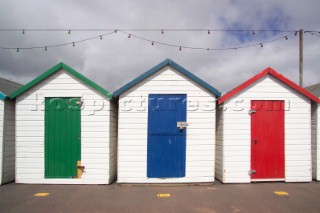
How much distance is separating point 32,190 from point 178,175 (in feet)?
13.6

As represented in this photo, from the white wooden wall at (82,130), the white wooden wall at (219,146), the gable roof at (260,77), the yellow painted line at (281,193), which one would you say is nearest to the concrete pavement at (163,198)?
the yellow painted line at (281,193)

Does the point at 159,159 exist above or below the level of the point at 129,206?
above

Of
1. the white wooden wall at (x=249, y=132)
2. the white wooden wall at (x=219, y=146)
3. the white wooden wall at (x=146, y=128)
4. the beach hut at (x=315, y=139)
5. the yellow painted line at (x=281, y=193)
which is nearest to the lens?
the yellow painted line at (x=281, y=193)

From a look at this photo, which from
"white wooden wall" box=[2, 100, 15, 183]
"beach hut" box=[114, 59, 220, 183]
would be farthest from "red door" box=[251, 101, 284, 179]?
"white wooden wall" box=[2, 100, 15, 183]

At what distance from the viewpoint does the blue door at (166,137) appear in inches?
249

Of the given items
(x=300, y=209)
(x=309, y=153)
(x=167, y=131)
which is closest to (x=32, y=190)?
(x=167, y=131)

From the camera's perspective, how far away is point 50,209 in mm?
4621

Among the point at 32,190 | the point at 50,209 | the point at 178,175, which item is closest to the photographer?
the point at 50,209

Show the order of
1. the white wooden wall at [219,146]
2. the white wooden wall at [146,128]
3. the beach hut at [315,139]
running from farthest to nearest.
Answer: the beach hut at [315,139] < the white wooden wall at [219,146] < the white wooden wall at [146,128]

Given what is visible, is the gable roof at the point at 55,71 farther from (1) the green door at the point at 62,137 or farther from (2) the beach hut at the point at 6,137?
(1) the green door at the point at 62,137

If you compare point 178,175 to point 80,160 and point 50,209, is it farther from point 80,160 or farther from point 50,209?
point 50,209

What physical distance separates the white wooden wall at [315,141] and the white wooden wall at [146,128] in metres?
3.49

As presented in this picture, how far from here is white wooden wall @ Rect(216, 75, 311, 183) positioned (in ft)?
21.2

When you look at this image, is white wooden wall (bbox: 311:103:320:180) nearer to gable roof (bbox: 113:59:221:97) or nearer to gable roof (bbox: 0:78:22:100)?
gable roof (bbox: 113:59:221:97)
